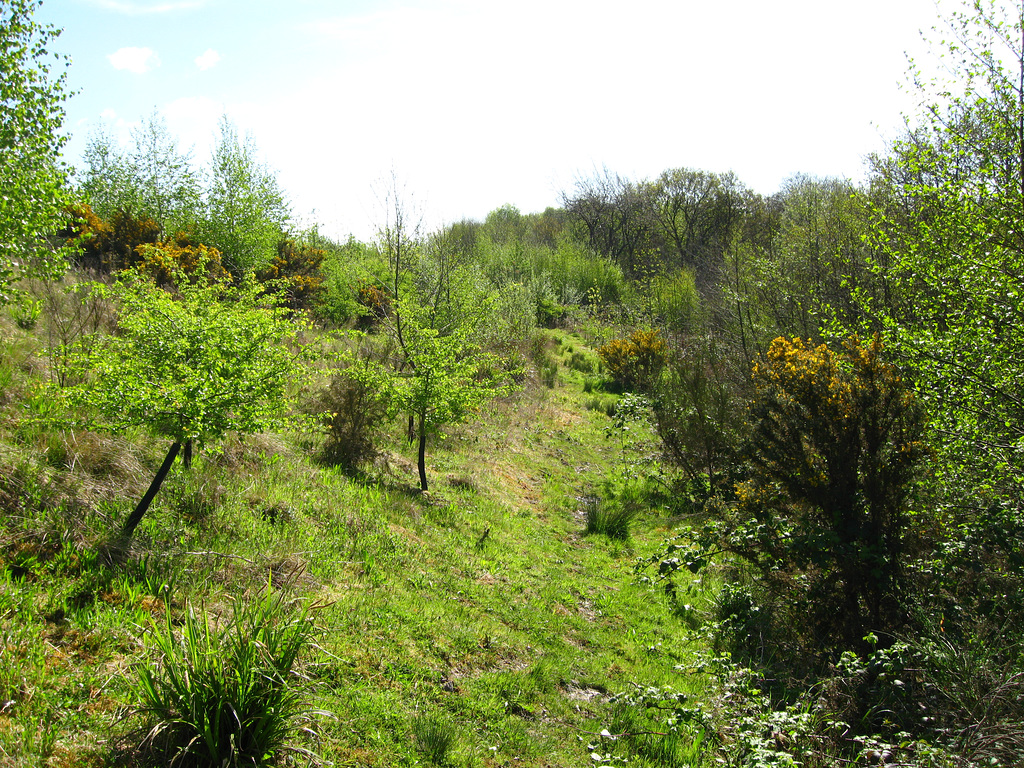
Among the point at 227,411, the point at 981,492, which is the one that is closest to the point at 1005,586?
the point at 981,492

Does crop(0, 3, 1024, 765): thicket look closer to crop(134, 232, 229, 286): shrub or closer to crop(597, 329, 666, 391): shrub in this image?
crop(134, 232, 229, 286): shrub

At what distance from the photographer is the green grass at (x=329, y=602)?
3.15 metres

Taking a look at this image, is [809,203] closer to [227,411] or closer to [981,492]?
[981,492]

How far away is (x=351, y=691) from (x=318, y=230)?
24045 mm

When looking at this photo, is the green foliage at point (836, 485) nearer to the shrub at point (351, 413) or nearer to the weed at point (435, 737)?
the weed at point (435, 737)

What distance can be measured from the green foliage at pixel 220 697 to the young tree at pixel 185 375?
5.16ft

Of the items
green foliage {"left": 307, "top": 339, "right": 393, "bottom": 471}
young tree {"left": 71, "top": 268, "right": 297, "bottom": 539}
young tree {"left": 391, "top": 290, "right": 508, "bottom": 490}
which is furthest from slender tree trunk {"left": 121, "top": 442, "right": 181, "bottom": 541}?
young tree {"left": 391, "top": 290, "right": 508, "bottom": 490}

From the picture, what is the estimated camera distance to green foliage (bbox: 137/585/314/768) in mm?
2721

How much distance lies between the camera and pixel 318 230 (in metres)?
25.0

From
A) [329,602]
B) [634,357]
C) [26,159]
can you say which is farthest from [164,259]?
[634,357]

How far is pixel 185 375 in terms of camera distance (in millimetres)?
4344

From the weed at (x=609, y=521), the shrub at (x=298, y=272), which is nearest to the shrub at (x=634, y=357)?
the weed at (x=609, y=521)

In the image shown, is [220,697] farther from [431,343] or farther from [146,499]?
[431,343]

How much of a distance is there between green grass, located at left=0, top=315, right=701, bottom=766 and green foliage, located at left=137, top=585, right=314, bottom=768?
0.09 metres
